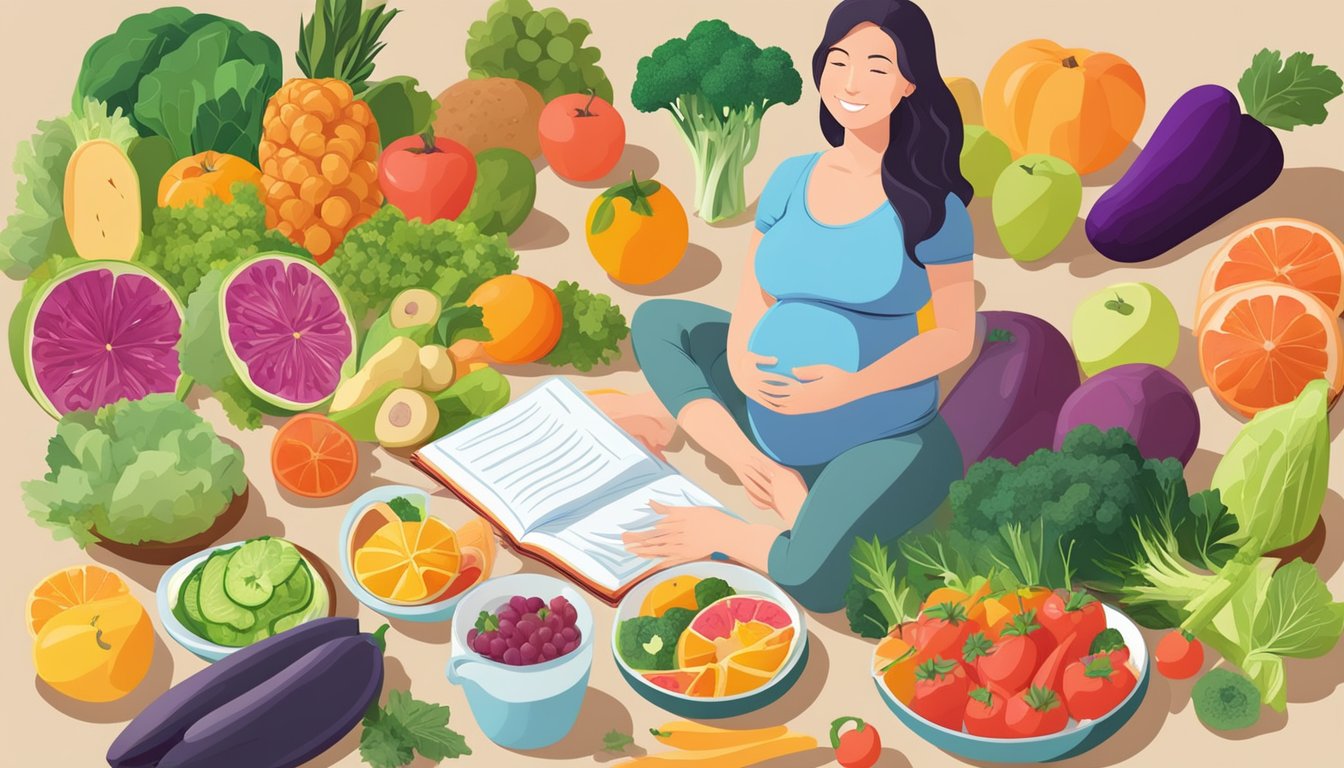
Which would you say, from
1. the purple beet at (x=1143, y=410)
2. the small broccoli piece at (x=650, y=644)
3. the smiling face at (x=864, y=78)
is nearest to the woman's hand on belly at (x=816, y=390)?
the purple beet at (x=1143, y=410)

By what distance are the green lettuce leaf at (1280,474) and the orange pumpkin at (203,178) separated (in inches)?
227

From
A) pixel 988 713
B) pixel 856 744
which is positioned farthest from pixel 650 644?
pixel 988 713

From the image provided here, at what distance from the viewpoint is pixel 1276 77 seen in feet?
41.4

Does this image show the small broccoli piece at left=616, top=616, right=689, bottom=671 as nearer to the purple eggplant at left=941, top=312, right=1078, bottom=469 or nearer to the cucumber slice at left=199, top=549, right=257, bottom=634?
the cucumber slice at left=199, top=549, right=257, bottom=634

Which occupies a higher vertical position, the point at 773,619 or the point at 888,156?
the point at 888,156

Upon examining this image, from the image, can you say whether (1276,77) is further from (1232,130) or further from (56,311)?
(56,311)

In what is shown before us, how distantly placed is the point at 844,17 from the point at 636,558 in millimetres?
2781

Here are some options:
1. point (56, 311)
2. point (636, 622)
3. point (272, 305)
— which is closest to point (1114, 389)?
point (636, 622)

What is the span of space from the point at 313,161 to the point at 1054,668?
562 centimetres

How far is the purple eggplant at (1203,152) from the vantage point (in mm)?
12617

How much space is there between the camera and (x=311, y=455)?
10852 mm

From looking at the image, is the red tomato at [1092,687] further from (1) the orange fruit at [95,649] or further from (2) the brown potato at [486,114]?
(2) the brown potato at [486,114]

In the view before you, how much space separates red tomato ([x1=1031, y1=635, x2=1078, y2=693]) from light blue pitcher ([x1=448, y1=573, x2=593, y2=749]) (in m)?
1.95

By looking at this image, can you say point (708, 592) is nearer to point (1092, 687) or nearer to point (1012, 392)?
point (1092, 687)
